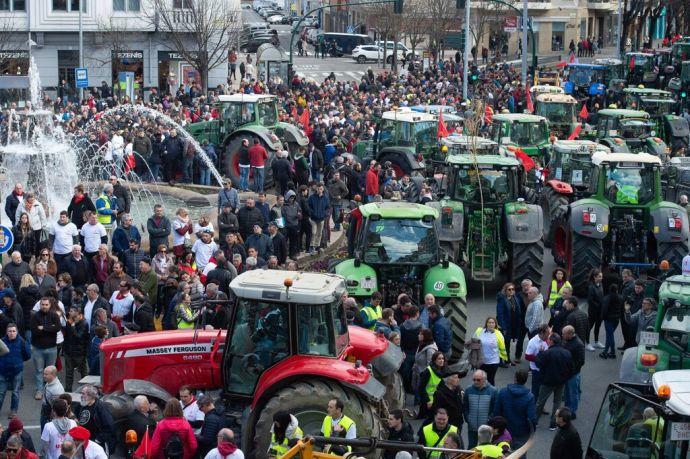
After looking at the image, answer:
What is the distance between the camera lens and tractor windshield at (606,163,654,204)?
73.8 feet

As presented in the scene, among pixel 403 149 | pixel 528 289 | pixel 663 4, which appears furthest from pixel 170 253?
pixel 663 4

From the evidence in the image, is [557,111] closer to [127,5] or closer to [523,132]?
[523,132]

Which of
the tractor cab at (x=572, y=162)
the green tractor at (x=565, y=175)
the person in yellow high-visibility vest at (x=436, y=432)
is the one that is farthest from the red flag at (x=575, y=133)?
the person in yellow high-visibility vest at (x=436, y=432)

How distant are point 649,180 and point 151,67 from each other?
1422 inches

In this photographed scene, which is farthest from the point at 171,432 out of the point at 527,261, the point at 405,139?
the point at 405,139

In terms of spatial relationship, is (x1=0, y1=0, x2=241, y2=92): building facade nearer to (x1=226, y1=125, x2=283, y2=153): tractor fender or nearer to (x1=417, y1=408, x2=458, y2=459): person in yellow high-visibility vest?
(x1=226, y1=125, x2=283, y2=153): tractor fender

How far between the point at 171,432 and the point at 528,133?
69.9 ft

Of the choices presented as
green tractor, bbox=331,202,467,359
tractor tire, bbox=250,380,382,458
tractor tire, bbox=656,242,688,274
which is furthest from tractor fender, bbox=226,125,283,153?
tractor tire, bbox=250,380,382,458

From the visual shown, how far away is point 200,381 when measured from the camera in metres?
14.3

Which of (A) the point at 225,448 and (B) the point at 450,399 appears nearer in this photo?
(A) the point at 225,448

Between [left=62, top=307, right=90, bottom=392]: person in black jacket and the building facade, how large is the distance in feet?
119

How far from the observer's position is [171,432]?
1287cm

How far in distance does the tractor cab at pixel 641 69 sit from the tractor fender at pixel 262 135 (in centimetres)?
2834

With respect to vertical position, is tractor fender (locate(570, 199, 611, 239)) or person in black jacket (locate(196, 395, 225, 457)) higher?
tractor fender (locate(570, 199, 611, 239))
